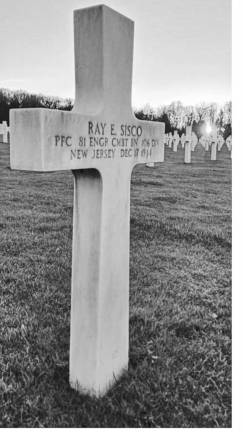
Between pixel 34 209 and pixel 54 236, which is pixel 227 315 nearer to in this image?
pixel 54 236

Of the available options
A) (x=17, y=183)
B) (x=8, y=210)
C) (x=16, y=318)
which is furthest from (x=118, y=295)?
(x=17, y=183)

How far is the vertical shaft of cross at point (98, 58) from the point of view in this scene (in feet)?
7.56

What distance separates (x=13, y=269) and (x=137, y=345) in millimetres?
1949

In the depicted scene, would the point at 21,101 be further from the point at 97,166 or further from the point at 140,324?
the point at 97,166

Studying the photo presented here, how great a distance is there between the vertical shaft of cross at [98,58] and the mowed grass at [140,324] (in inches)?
65.4

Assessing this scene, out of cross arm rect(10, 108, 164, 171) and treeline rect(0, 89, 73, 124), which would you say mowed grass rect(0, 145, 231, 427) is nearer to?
cross arm rect(10, 108, 164, 171)

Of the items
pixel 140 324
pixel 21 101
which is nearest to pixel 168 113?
pixel 21 101

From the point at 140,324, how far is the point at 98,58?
6.95ft

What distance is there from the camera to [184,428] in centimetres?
250

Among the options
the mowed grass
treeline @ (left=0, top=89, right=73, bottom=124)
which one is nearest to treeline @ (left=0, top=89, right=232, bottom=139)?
treeline @ (left=0, top=89, right=73, bottom=124)

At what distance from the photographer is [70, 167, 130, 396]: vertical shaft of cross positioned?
2426mm

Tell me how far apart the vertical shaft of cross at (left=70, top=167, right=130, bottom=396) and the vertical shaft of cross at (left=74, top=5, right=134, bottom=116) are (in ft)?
1.24

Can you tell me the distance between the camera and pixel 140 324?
11.7 ft

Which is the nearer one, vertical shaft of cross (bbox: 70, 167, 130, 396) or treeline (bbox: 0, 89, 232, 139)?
vertical shaft of cross (bbox: 70, 167, 130, 396)
